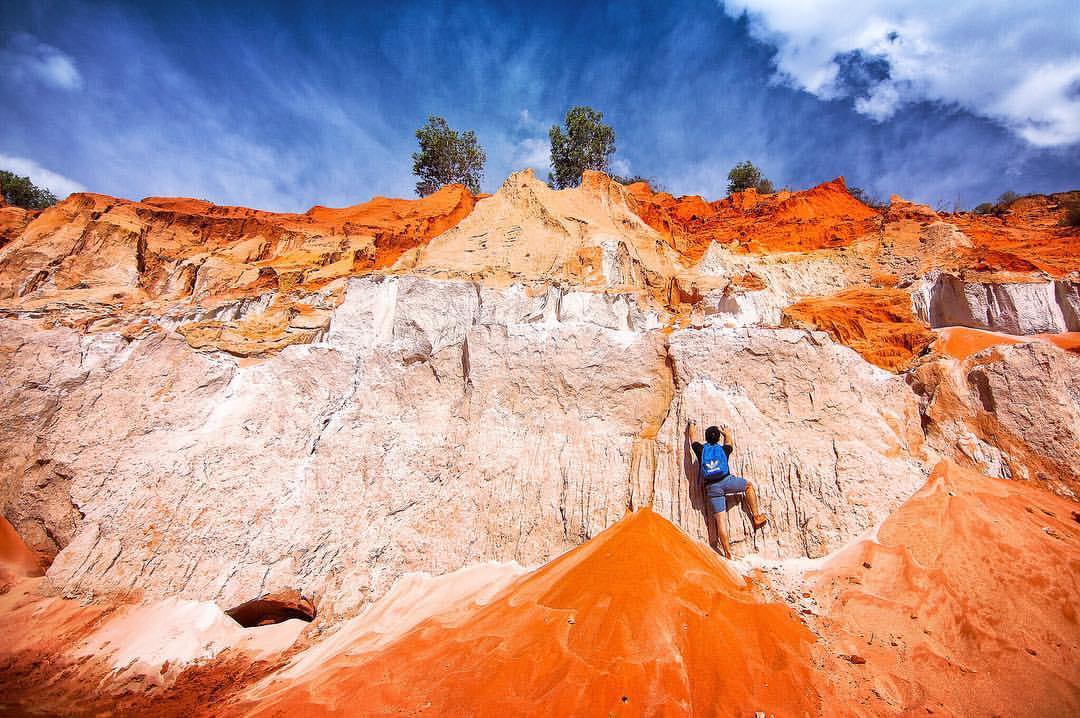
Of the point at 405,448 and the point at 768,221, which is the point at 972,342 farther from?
the point at 768,221

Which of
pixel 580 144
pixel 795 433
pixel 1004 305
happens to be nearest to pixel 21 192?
pixel 580 144

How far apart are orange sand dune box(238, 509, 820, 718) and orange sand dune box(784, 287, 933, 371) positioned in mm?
6222

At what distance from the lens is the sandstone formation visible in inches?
191

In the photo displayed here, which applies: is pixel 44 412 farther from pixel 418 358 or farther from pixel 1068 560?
pixel 1068 560

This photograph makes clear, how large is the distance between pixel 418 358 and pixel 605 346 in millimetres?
4507

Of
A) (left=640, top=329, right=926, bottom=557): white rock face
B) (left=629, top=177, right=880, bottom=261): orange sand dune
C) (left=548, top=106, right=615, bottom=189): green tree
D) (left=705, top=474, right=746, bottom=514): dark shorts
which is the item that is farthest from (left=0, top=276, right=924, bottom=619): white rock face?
(left=548, top=106, right=615, bottom=189): green tree

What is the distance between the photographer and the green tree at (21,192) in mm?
25109

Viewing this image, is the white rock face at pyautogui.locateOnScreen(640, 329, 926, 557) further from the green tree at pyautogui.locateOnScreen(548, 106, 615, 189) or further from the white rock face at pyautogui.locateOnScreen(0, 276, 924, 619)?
the green tree at pyautogui.locateOnScreen(548, 106, 615, 189)

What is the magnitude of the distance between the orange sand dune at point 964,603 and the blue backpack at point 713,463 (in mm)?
1769

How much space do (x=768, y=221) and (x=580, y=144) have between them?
1301 cm

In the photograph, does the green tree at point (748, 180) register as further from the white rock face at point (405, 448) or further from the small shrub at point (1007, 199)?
the white rock face at point (405, 448)

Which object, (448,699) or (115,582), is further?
(115,582)

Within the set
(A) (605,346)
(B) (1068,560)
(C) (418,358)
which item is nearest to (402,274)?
(C) (418,358)

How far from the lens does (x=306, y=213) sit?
2191cm
